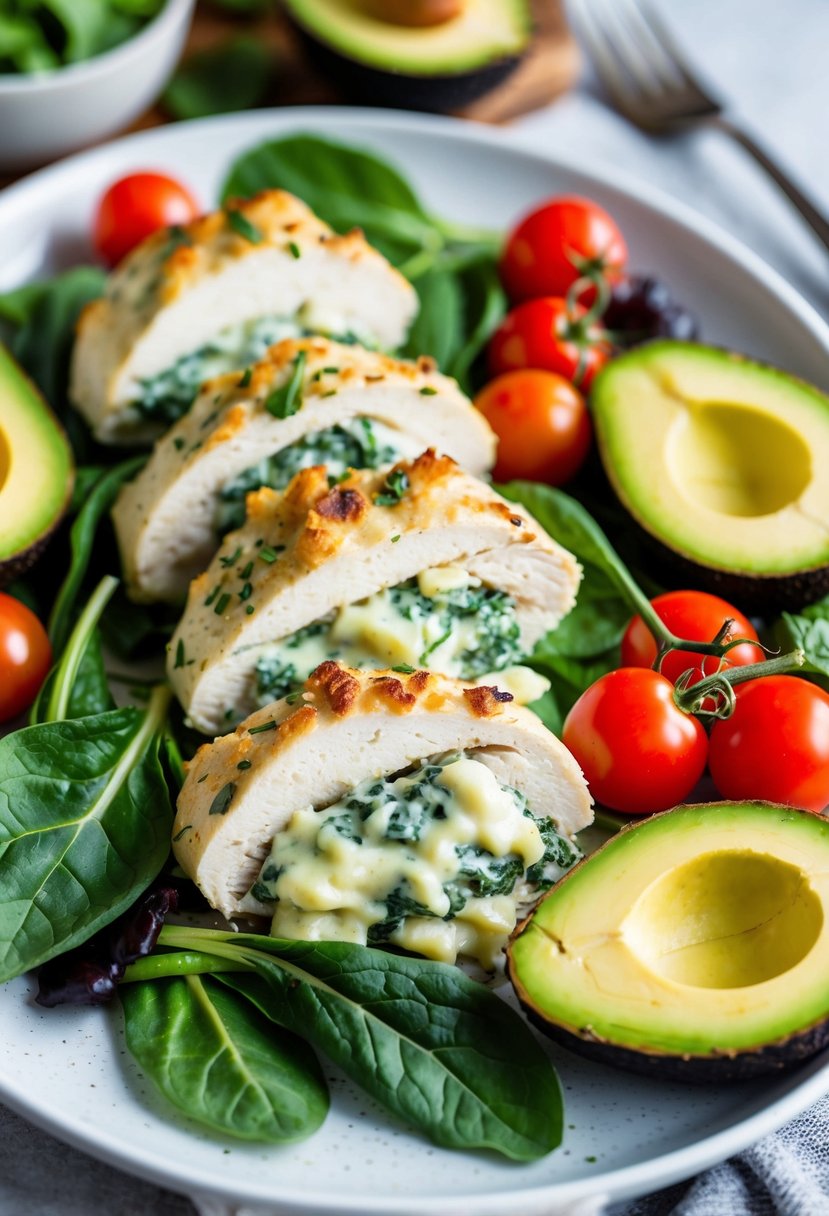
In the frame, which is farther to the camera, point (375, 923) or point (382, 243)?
point (382, 243)

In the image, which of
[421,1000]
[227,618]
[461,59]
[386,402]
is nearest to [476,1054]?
[421,1000]

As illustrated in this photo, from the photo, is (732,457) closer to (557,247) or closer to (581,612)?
(581,612)

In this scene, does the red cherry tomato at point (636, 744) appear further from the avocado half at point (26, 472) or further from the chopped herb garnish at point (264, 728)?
the avocado half at point (26, 472)

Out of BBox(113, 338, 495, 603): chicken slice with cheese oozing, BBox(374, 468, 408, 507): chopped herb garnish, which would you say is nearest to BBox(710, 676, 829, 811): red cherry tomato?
BBox(374, 468, 408, 507): chopped herb garnish

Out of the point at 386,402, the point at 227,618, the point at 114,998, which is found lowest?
the point at 114,998

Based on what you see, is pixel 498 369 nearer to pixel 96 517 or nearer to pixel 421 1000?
pixel 96 517


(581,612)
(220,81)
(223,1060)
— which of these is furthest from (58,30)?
(223,1060)

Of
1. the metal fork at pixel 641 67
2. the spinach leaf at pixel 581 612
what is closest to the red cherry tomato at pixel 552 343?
the spinach leaf at pixel 581 612
